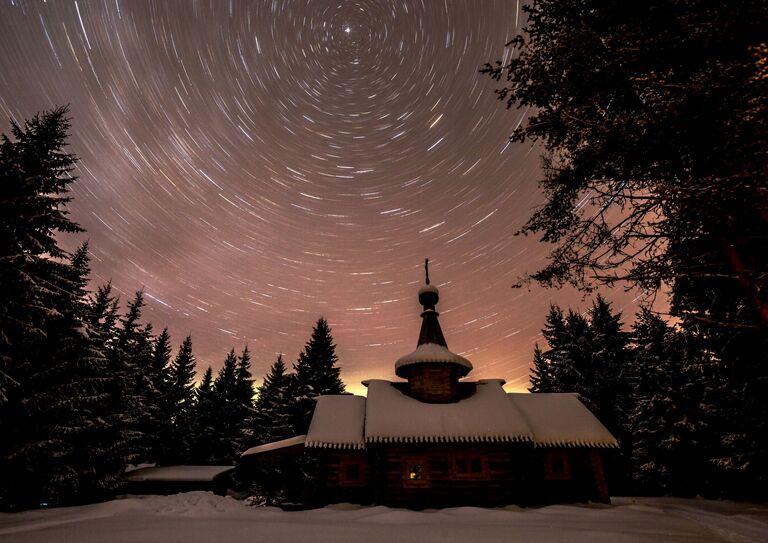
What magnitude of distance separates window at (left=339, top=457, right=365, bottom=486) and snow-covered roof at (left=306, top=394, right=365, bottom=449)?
0.88 m

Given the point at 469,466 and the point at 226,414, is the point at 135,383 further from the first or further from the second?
the point at 469,466

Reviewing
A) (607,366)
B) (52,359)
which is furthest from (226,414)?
(607,366)

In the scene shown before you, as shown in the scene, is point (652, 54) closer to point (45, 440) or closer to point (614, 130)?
point (614, 130)

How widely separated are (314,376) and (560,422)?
20.0 metres

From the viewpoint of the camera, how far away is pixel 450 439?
48.6 feet

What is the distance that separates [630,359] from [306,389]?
27352 millimetres

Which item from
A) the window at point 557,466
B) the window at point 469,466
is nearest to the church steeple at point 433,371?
the window at point 469,466

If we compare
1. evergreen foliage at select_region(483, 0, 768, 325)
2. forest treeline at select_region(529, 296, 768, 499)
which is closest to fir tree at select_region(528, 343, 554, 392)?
forest treeline at select_region(529, 296, 768, 499)

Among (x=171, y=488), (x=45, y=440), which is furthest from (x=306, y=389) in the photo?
(x=45, y=440)

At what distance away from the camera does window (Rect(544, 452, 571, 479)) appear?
15.4 meters

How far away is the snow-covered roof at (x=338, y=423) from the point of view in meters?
15.2

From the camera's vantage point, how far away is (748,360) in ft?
36.5

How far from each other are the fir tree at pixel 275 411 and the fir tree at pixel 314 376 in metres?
0.65

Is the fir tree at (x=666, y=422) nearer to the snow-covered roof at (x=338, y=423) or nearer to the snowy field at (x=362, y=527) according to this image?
the snowy field at (x=362, y=527)
